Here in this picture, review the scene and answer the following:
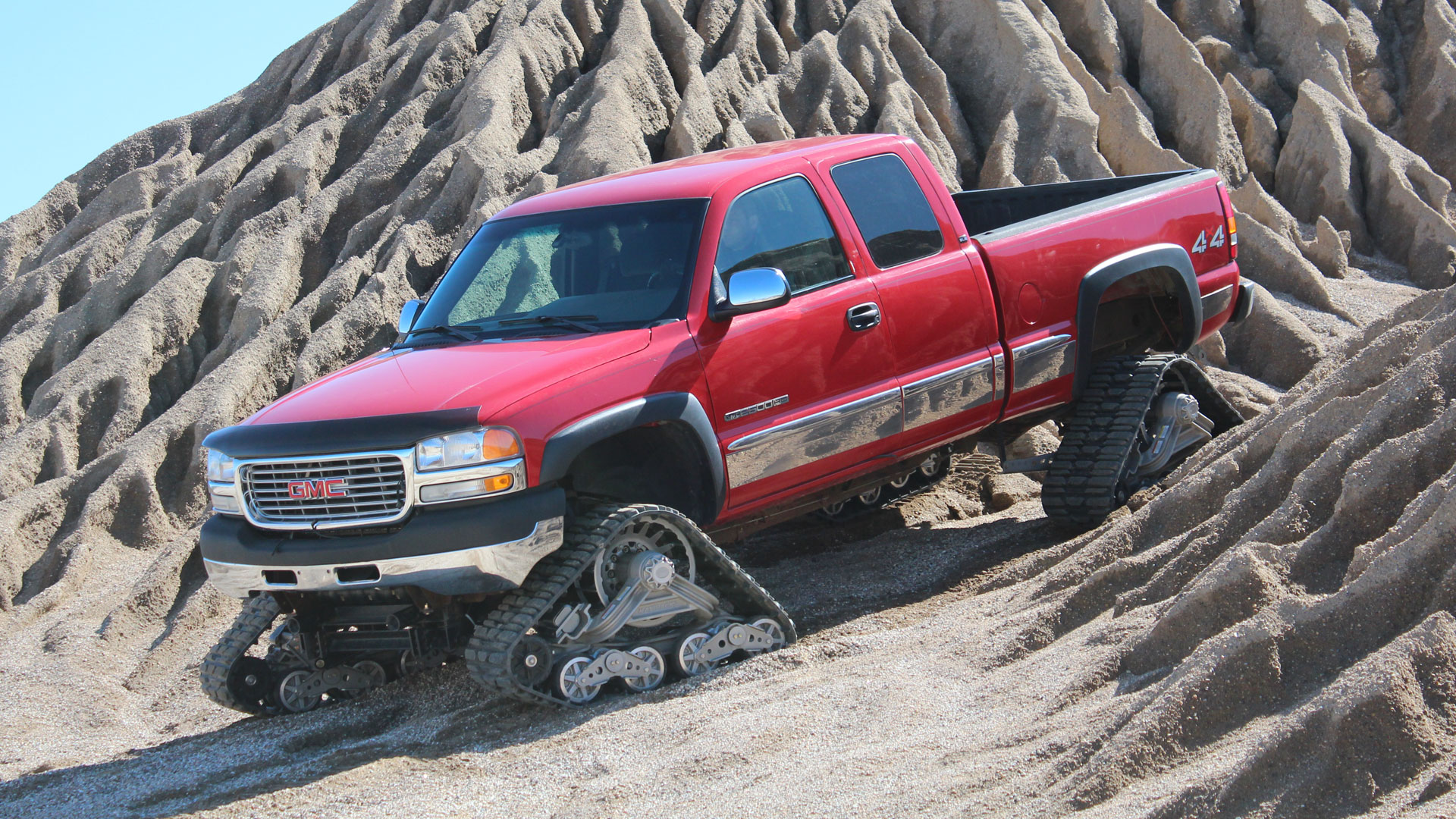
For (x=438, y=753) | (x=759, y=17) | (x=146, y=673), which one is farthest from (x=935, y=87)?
(x=438, y=753)

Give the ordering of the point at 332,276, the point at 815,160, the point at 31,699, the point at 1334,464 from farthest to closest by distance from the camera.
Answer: the point at 332,276 → the point at 31,699 → the point at 815,160 → the point at 1334,464

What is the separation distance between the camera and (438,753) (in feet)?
16.5

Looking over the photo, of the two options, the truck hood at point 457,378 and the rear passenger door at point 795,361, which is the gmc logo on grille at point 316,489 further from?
the rear passenger door at point 795,361

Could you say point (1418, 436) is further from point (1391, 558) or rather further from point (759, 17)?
point (759, 17)

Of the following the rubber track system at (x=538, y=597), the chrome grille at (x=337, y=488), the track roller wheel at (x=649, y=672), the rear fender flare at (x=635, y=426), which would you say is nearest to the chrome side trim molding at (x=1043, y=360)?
the rear fender flare at (x=635, y=426)

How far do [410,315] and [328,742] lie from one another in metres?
2.10

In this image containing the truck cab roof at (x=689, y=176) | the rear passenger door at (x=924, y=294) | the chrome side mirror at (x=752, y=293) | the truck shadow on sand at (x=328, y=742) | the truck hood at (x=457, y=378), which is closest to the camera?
the truck shadow on sand at (x=328, y=742)

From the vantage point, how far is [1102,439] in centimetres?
715

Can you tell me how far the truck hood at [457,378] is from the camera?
5043mm

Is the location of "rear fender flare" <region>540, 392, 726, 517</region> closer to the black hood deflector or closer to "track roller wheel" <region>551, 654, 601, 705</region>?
the black hood deflector

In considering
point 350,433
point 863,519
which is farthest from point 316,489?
point 863,519

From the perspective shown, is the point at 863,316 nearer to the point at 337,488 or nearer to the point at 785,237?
the point at 785,237

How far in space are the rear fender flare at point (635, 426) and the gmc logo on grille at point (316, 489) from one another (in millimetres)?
767

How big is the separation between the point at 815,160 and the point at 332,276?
6.35 meters
